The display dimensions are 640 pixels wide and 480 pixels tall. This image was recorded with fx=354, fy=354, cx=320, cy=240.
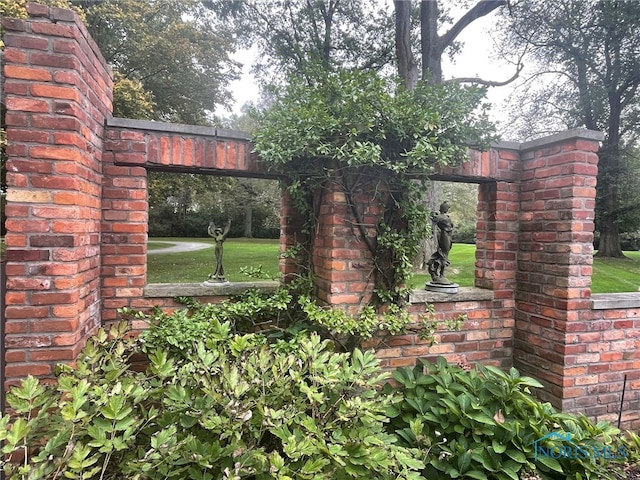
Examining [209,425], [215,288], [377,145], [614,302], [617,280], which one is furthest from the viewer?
[617,280]

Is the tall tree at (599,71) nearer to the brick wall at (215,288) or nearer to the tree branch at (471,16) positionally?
the tree branch at (471,16)

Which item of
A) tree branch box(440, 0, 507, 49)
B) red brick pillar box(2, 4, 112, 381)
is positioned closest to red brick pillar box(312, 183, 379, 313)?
red brick pillar box(2, 4, 112, 381)

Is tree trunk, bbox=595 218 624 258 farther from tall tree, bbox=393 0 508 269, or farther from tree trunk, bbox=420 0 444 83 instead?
tree trunk, bbox=420 0 444 83

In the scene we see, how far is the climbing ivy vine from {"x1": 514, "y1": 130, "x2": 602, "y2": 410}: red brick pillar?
0.68 metres

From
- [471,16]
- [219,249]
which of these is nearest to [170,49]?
[471,16]

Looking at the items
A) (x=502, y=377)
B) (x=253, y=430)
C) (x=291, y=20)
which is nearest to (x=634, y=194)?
(x=291, y=20)

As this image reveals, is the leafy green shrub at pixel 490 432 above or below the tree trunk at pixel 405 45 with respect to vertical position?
below

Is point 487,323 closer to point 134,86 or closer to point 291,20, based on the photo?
point 134,86

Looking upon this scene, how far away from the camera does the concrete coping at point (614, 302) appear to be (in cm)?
258

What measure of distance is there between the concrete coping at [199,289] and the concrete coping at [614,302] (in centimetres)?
235

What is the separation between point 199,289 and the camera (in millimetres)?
2465

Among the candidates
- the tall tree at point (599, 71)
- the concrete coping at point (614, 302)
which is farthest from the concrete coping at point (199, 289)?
the tall tree at point (599, 71)

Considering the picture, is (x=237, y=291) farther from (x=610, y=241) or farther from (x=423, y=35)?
(x=610, y=241)

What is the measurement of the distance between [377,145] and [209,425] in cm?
163
